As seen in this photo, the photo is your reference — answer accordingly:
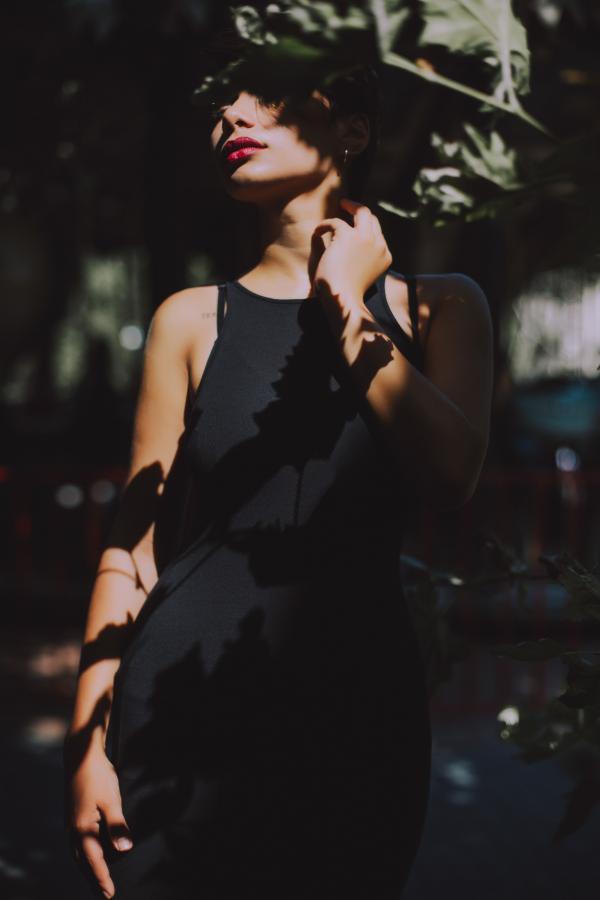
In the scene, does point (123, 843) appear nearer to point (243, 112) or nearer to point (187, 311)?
point (187, 311)

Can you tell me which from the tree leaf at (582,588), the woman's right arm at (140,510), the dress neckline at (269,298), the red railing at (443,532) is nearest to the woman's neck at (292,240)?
the dress neckline at (269,298)

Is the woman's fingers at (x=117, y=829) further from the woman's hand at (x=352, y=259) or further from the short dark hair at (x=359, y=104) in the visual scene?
the short dark hair at (x=359, y=104)

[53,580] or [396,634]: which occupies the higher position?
[396,634]

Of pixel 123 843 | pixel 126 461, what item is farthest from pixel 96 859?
pixel 126 461

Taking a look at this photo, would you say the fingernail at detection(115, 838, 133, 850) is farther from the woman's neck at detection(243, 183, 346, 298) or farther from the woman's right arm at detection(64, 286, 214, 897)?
the woman's neck at detection(243, 183, 346, 298)

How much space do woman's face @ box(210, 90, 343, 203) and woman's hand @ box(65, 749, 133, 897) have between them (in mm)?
884

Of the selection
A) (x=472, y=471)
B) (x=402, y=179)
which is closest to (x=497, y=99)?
(x=472, y=471)

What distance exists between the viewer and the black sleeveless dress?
1684mm

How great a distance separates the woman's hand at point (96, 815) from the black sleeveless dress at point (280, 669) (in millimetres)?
16

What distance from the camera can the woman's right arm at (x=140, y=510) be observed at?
6.03 ft

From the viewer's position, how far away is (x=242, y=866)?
66.1 inches

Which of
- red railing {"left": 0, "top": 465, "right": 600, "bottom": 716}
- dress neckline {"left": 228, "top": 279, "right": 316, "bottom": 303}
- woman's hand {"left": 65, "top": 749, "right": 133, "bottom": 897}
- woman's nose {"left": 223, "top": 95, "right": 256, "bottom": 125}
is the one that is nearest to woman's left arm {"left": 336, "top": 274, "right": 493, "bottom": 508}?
Answer: dress neckline {"left": 228, "top": 279, "right": 316, "bottom": 303}

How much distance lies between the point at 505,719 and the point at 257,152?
1.26m

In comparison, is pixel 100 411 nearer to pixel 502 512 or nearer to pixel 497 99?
pixel 502 512
